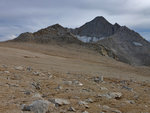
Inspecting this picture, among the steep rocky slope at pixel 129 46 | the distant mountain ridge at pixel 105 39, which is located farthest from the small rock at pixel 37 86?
the steep rocky slope at pixel 129 46

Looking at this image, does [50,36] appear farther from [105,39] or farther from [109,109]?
[109,109]

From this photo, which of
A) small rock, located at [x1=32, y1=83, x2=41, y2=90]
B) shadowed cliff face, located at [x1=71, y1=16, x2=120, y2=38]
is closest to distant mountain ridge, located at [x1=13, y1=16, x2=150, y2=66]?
shadowed cliff face, located at [x1=71, y1=16, x2=120, y2=38]

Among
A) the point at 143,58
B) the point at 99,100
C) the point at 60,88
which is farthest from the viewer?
the point at 143,58

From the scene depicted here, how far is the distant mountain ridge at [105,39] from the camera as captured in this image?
6244 centimetres

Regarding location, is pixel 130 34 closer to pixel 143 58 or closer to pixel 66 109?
pixel 143 58

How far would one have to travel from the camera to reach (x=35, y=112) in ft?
18.4

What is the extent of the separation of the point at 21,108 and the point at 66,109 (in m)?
1.34

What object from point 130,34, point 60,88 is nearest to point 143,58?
point 130,34

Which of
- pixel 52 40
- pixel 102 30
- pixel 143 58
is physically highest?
pixel 102 30

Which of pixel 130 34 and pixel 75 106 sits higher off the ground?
pixel 130 34

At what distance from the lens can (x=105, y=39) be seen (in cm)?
10875

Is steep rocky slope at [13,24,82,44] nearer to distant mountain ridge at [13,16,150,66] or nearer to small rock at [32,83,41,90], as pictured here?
distant mountain ridge at [13,16,150,66]

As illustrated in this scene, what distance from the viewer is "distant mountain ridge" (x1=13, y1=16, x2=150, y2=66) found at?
62.4 meters

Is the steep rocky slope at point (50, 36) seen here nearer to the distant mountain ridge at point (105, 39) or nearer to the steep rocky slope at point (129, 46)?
the distant mountain ridge at point (105, 39)
